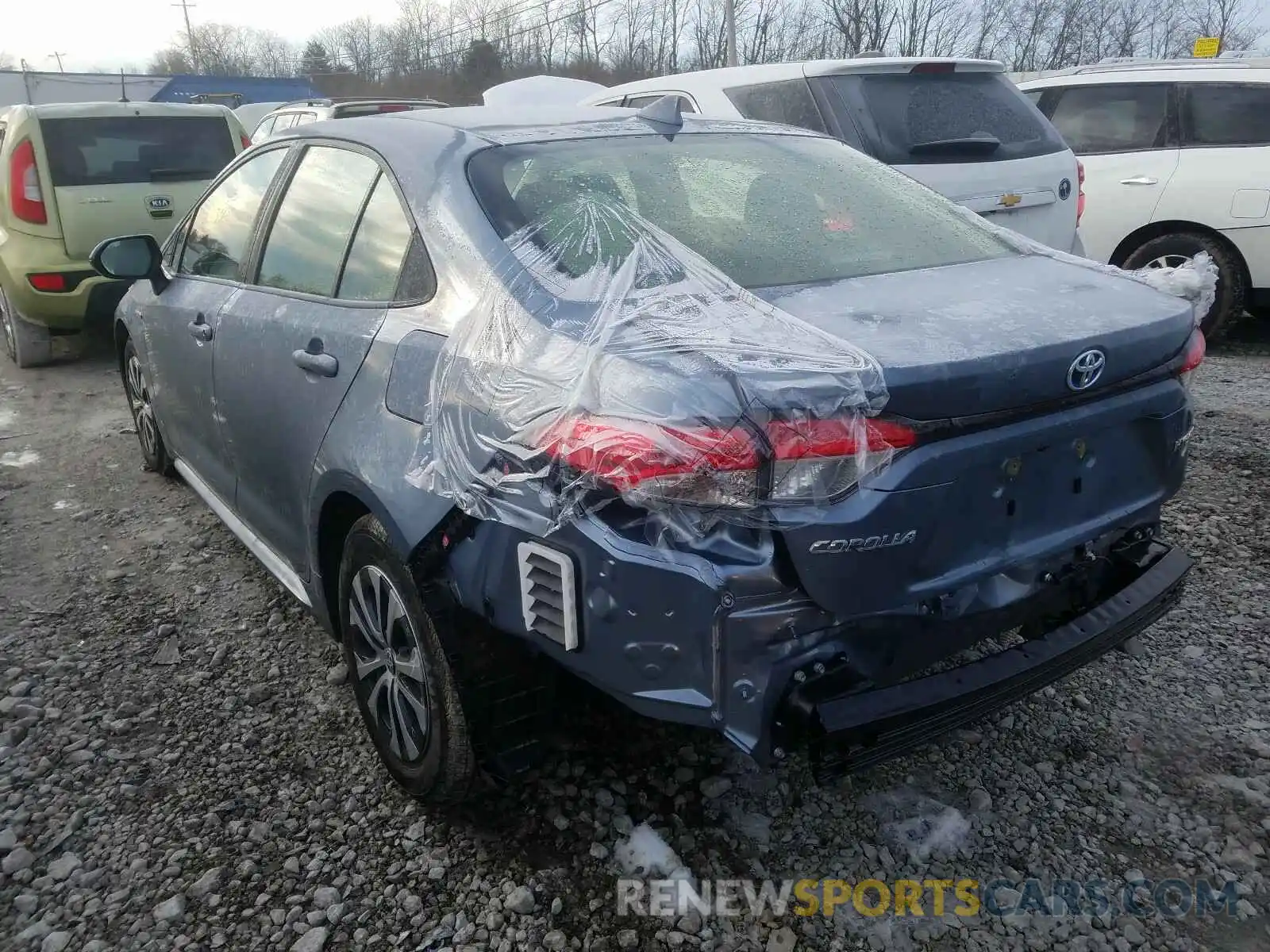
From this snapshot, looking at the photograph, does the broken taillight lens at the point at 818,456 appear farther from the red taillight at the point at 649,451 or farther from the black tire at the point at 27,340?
the black tire at the point at 27,340

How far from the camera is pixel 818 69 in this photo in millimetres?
5035

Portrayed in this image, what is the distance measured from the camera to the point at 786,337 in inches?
69.4

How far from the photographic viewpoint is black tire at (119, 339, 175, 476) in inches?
174

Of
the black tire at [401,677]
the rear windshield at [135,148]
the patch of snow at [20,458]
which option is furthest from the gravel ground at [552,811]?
the rear windshield at [135,148]

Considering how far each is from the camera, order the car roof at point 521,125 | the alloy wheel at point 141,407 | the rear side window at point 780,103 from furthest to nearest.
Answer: the rear side window at point 780,103 < the alloy wheel at point 141,407 < the car roof at point 521,125

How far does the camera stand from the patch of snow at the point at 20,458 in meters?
5.08

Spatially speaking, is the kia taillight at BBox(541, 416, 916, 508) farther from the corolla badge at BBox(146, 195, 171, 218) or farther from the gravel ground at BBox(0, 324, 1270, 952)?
the corolla badge at BBox(146, 195, 171, 218)

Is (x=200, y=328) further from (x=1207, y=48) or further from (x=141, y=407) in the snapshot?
(x=1207, y=48)

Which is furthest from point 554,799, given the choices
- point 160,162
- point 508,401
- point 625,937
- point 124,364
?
point 160,162

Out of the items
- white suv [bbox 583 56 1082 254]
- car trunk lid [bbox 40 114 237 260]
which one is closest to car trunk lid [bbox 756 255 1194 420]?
white suv [bbox 583 56 1082 254]

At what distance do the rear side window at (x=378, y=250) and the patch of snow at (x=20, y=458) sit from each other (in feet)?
11.4

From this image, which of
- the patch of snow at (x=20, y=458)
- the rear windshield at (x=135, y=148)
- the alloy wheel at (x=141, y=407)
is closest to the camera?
the alloy wheel at (x=141, y=407)

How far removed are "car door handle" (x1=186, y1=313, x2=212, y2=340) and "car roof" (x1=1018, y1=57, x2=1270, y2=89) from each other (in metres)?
5.97

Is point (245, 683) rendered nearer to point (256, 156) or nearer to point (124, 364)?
point (256, 156)
